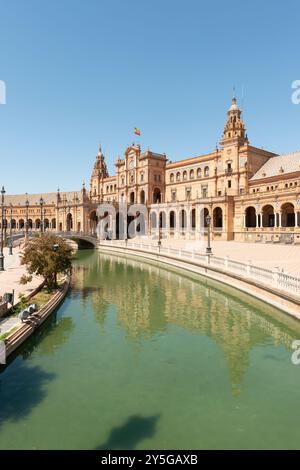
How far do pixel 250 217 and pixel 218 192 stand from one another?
1045 cm

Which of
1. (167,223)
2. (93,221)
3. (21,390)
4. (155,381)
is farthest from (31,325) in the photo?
(93,221)

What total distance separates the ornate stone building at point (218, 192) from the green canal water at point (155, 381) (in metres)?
30.9

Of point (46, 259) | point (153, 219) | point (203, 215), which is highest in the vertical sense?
point (203, 215)

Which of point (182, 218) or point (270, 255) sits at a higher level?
point (182, 218)

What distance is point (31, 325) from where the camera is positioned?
11.7m

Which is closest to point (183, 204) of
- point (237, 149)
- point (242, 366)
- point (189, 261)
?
point (237, 149)

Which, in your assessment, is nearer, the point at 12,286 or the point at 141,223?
the point at 12,286

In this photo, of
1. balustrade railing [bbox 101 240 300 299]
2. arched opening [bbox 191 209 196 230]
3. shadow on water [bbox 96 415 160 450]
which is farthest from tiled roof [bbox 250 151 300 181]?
shadow on water [bbox 96 415 160 450]

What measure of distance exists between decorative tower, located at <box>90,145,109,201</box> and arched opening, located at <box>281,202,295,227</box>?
55.6 m

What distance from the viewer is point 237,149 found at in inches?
2095

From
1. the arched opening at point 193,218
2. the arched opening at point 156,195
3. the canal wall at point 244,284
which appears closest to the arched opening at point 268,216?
the arched opening at point 193,218

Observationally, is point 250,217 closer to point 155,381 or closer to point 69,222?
point 69,222

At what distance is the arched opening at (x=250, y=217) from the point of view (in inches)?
1934

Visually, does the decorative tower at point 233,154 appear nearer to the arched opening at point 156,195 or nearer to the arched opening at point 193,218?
the arched opening at point 193,218
